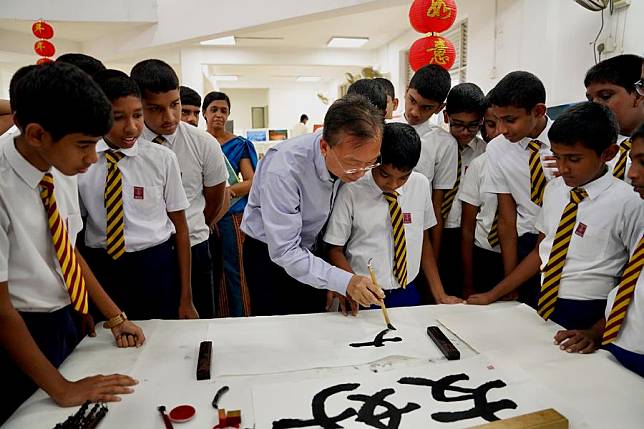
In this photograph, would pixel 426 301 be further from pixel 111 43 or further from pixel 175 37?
pixel 111 43

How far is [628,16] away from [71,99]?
3.37m

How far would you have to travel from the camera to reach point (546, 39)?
3.74m

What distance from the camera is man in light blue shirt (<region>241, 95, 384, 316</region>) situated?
4.21 feet

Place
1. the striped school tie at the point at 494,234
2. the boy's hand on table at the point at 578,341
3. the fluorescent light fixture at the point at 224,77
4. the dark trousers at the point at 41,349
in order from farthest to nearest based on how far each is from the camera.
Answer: the fluorescent light fixture at the point at 224,77 → the striped school tie at the point at 494,234 → the boy's hand on table at the point at 578,341 → the dark trousers at the point at 41,349

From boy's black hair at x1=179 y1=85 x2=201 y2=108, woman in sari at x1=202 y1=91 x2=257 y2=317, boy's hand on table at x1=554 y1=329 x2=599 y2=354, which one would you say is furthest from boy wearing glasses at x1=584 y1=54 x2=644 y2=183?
boy's black hair at x1=179 y1=85 x2=201 y2=108

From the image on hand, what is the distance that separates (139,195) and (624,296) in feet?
4.56

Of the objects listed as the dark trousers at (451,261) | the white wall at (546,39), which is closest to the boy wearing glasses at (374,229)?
the dark trousers at (451,261)

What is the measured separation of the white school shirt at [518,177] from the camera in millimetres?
1664

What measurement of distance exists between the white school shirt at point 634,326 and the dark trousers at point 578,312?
0.54ft

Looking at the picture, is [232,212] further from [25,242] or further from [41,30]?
[41,30]

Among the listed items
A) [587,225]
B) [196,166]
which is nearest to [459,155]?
[587,225]

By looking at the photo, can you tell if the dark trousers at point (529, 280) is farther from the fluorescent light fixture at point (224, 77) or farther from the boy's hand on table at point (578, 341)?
the fluorescent light fixture at point (224, 77)

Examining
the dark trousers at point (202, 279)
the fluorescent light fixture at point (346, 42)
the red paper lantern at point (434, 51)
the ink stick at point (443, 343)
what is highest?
the fluorescent light fixture at point (346, 42)

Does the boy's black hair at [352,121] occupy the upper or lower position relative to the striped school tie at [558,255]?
upper
